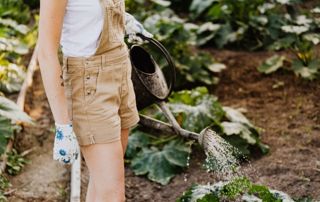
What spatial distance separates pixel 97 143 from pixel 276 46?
3107 mm

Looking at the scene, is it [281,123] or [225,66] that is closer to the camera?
[281,123]

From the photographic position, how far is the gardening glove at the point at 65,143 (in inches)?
93.5

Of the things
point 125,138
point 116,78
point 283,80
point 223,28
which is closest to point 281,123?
point 283,80

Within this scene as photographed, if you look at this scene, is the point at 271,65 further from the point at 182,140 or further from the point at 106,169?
the point at 106,169

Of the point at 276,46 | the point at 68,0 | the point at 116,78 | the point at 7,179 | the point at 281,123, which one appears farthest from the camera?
the point at 276,46

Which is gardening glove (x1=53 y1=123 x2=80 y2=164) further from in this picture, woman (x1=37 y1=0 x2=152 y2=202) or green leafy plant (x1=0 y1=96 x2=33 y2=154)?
Answer: green leafy plant (x1=0 y1=96 x2=33 y2=154)

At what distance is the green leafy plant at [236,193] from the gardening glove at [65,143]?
1026mm

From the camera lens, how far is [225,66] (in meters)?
5.66

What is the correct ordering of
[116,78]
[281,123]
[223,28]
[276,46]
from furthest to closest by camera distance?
[223,28] < [276,46] < [281,123] < [116,78]

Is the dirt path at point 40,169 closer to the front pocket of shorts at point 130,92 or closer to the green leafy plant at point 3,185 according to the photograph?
the green leafy plant at point 3,185

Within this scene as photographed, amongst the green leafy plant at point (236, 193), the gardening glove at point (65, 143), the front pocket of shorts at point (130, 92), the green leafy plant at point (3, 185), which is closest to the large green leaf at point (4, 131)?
the green leafy plant at point (3, 185)

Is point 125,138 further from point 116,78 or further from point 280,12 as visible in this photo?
point 280,12

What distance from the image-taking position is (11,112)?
3.75 meters

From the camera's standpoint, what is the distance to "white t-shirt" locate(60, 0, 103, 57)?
2.37m
